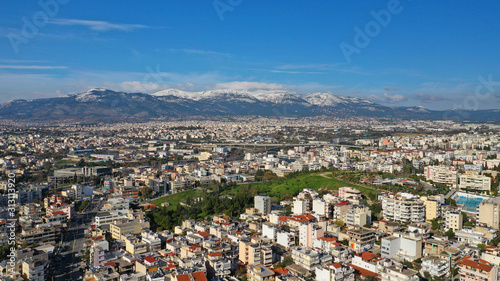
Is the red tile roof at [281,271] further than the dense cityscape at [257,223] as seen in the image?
No

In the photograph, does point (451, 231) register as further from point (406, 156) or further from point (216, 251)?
point (406, 156)

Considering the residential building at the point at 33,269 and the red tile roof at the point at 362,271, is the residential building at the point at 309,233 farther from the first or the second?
the residential building at the point at 33,269

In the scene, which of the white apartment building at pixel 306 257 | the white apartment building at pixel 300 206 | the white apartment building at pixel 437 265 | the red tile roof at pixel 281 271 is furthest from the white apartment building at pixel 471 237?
the red tile roof at pixel 281 271

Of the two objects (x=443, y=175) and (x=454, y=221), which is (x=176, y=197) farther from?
(x=443, y=175)

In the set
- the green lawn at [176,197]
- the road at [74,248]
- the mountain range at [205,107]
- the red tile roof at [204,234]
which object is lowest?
the road at [74,248]

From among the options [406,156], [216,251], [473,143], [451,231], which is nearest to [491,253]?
[451,231]

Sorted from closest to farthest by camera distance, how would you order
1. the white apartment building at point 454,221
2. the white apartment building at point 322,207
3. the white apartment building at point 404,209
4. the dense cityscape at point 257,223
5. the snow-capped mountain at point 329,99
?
the dense cityscape at point 257,223
the white apartment building at point 454,221
the white apartment building at point 404,209
the white apartment building at point 322,207
the snow-capped mountain at point 329,99

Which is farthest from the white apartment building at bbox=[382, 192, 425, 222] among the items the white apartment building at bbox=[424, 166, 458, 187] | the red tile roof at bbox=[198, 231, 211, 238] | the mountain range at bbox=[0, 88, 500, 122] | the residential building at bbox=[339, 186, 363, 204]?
the mountain range at bbox=[0, 88, 500, 122]

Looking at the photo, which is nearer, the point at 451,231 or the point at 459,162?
the point at 451,231
